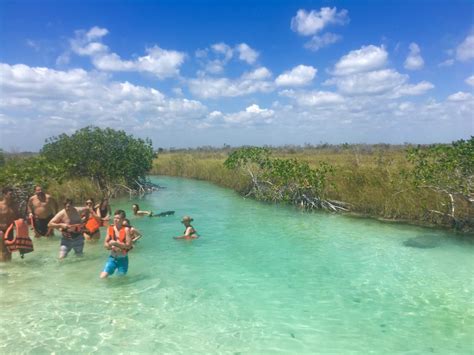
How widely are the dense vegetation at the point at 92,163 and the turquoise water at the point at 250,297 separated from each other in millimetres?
6487

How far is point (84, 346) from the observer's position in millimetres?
6383

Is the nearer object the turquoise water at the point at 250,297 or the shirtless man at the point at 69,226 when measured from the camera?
the turquoise water at the point at 250,297

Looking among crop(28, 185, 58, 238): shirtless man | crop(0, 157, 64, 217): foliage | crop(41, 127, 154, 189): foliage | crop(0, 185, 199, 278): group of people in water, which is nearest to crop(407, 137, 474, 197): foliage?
crop(0, 185, 199, 278): group of people in water

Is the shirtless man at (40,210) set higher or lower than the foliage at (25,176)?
lower

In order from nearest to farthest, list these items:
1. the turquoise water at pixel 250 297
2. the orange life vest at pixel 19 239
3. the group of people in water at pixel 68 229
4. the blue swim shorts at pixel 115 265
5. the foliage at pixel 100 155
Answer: the turquoise water at pixel 250 297 < the group of people in water at pixel 68 229 < the blue swim shorts at pixel 115 265 < the orange life vest at pixel 19 239 < the foliage at pixel 100 155

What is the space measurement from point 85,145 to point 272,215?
13237mm

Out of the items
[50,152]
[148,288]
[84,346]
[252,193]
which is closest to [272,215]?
[252,193]

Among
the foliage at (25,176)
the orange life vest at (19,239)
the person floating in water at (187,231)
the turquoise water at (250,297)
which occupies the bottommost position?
the turquoise water at (250,297)

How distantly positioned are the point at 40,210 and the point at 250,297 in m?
7.20

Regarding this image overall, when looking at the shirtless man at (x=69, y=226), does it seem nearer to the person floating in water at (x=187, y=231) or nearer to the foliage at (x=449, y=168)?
the person floating in water at (x=187, y=231)

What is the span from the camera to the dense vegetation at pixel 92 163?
1877cm

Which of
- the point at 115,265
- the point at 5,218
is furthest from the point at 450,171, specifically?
the point at 5,218

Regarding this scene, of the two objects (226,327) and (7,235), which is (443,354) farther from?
(7,235)

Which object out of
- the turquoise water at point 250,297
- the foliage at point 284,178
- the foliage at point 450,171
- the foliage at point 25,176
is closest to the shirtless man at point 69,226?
the turquoise water at point 250,297
